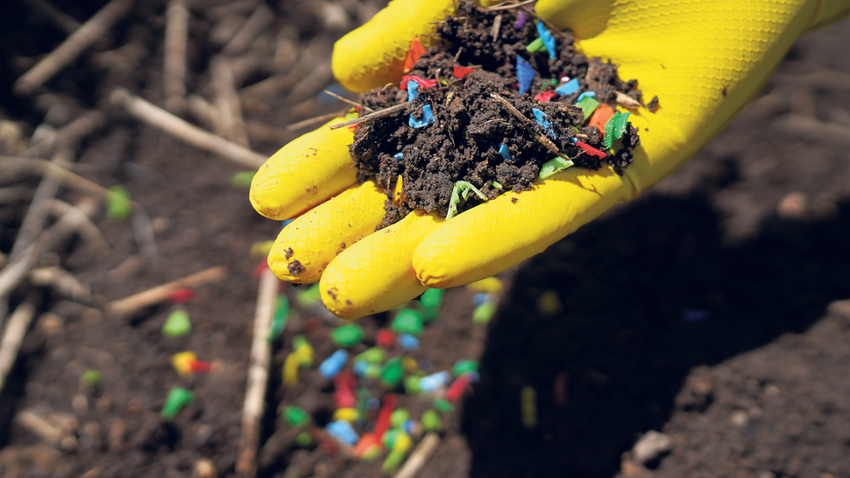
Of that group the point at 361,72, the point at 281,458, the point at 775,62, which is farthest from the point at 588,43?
the point at 281,458

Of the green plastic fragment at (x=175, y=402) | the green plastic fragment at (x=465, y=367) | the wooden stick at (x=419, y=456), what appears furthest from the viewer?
the green plastic fragment at (x=465, y=367)

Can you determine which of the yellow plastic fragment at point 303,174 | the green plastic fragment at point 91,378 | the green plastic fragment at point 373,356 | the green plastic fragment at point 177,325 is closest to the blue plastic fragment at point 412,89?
the yellow plastic fragment at point 303,174

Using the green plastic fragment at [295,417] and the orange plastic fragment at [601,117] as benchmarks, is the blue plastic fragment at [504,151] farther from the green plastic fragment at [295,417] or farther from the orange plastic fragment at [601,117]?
the green plastic fragment at [295,417]

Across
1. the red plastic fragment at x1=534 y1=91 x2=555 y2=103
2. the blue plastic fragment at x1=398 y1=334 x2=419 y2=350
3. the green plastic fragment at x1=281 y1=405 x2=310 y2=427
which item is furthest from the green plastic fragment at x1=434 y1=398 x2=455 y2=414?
the red plastic fragment at x1=534 y1=91 x2=555 y2=103

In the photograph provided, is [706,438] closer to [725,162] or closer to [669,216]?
[669,216]

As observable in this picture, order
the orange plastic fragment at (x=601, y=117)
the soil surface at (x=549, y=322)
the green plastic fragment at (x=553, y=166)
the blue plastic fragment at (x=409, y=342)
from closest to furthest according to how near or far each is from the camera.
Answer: the green plastic fragment at (x=553, y=166) → the orange plastic fragment at (x=601, y=117) → the soil surface at (x=549, y=322) → the blue plastic fragment at (x=409, y=342)

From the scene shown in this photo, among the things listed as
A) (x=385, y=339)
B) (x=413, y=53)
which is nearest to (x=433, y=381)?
(x=385, y=339)

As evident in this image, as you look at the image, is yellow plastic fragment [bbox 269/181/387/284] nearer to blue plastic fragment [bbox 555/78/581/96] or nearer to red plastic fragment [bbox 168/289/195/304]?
blue plastic fragment [bbox 555/78/581/96]
